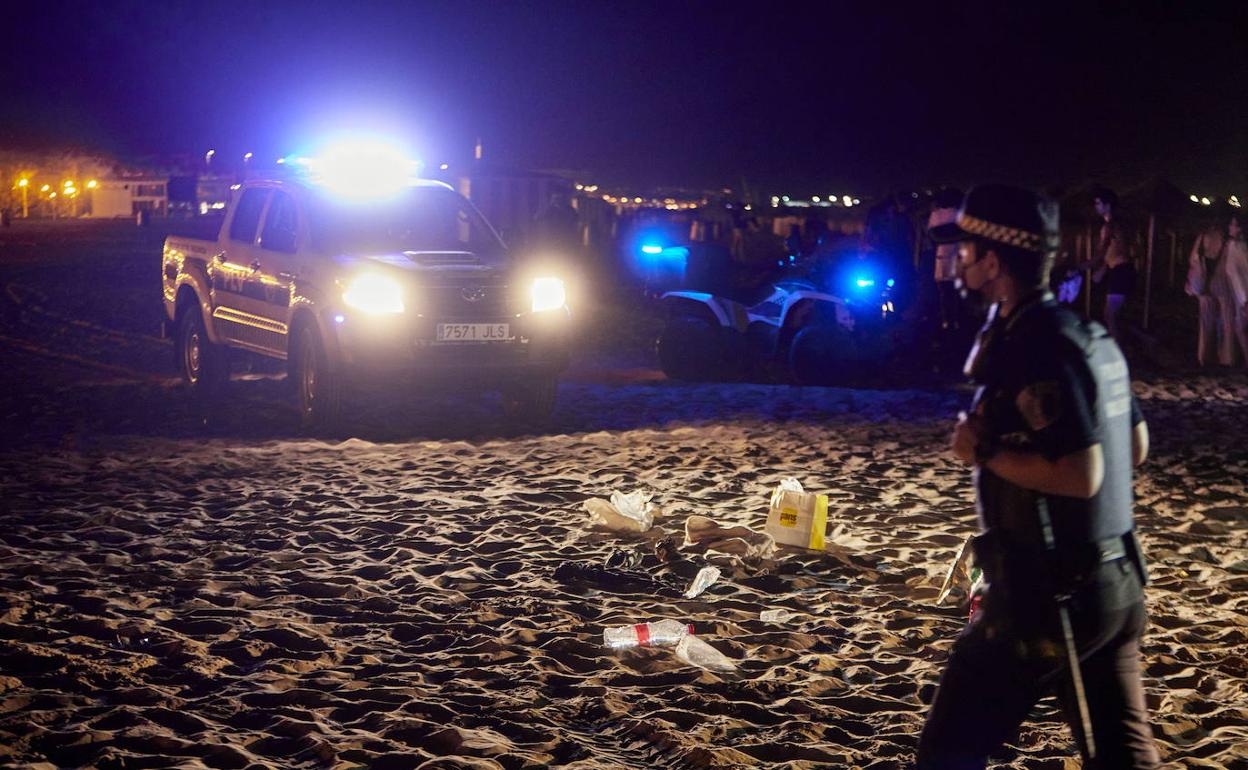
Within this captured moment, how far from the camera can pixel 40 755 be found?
4.18 meters

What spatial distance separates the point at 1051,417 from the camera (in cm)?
271

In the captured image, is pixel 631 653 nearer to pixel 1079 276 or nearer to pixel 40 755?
pixel 40 755

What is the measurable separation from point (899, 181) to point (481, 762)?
98.6 ft

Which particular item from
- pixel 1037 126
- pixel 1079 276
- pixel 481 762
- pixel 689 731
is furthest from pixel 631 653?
pixel 1037 126

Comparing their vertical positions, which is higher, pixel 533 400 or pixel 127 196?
pixel 127 196

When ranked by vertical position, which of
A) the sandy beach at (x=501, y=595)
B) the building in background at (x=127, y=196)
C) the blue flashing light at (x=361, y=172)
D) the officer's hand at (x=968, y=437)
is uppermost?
the building in background at (x=127, y=196)

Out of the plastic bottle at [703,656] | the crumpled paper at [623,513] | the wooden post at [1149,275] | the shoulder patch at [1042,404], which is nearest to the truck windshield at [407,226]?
the crumpled paper at [623,513]

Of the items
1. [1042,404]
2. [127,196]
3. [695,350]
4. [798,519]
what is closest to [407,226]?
[695,350]

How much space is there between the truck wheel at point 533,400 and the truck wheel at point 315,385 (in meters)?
1.60

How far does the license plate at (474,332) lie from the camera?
414 inches

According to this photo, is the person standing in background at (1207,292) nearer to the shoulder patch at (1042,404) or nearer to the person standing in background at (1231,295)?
the person standing in background at (1231,295)

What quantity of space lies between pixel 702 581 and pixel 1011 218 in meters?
3.87

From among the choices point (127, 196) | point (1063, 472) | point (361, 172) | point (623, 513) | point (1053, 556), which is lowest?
point (623, 513)

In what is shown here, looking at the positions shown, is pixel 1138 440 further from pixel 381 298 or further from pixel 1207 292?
pixel 1207 292
